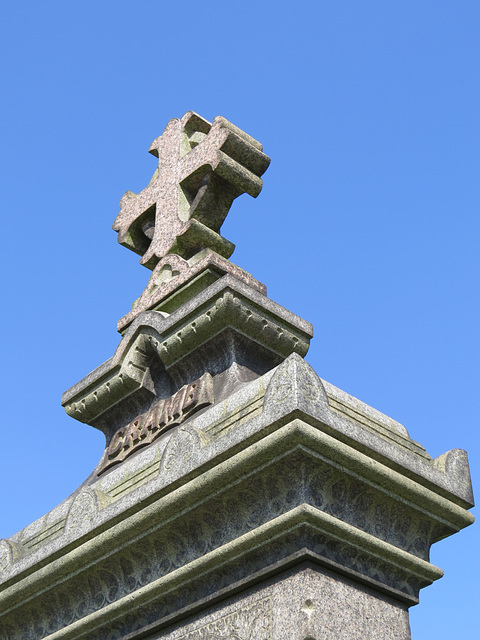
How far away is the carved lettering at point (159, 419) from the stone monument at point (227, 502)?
16 millimetres

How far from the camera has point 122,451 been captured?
6484 millimetres

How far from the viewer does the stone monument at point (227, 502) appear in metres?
4.54

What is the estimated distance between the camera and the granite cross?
723 centimetres

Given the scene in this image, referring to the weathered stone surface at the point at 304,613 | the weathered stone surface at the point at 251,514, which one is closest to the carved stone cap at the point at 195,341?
the weathered stone surface at the point at 251,514

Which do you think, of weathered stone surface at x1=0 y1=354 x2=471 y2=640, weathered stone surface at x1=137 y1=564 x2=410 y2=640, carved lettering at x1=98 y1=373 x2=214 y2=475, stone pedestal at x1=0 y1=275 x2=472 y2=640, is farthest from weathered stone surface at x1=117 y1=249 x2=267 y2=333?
weathered stone surface at x1=137 y1=564 x2=410 y2=640

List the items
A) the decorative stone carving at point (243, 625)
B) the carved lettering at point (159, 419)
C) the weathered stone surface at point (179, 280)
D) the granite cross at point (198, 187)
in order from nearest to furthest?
1. the decorative stone carving at point (243, 625)
2. the carved lettering at point (159, 419)
3. the weathered stone surface at point (179, 280)
4. the granite cross at point (198, 187)

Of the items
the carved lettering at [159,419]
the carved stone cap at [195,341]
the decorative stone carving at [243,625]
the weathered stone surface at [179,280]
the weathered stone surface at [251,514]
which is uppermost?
the weathered stone surface at [179,280]

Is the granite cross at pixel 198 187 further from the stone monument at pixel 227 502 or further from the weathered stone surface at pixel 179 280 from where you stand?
the stone monument at pixel 227 502

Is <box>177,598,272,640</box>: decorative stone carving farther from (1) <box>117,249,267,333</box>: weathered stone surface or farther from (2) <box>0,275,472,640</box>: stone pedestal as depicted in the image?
(1) <box>117,249,267,333</box>: weathered stone surface

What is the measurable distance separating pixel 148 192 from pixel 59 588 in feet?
12.7

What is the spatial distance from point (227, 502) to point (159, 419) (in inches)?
58.3

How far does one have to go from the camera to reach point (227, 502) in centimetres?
482

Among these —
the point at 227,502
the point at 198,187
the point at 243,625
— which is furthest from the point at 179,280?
the point at 243,625

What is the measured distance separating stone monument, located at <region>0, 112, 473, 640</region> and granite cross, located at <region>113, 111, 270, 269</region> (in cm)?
Answer: 38
